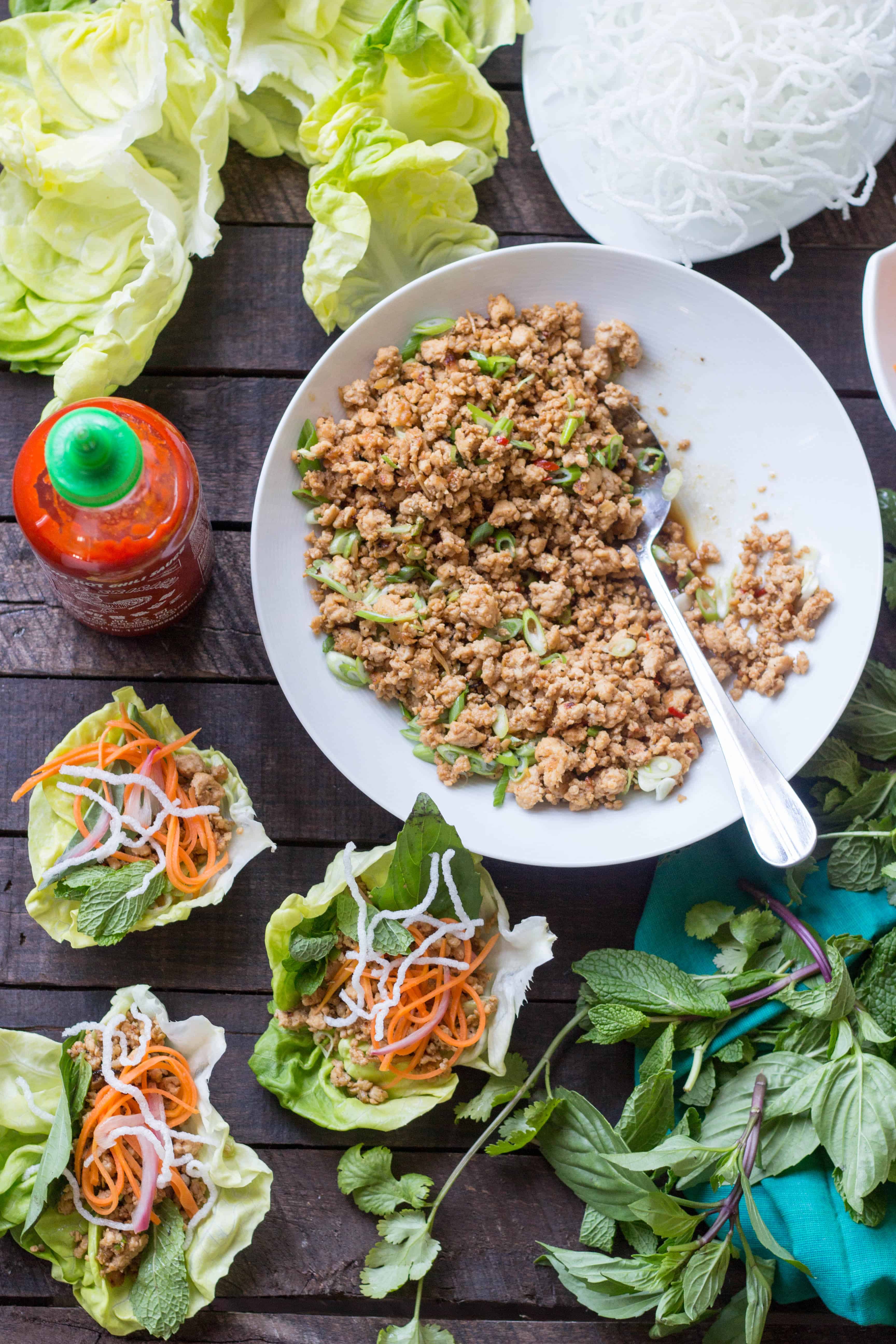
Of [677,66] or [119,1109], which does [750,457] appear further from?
[119,1109]

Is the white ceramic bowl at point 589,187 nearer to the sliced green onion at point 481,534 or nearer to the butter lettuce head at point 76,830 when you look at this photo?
the sliced green onion at point 481,534

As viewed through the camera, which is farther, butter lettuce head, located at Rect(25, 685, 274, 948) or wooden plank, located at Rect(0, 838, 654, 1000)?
wooden plank, located at Rect(0, 838, 654, 1000)

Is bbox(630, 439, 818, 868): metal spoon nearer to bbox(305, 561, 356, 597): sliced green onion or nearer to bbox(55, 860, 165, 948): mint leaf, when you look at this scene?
bbox(305, 561, 356, 597): sliced green onion

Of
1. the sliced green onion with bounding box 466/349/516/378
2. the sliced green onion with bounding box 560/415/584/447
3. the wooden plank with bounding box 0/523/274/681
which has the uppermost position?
the sliced green onion with bounding box 466/349/516/378

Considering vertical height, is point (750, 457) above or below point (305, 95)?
below

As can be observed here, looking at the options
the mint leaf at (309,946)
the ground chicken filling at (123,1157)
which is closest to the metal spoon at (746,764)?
the mint leaf at (309,946)

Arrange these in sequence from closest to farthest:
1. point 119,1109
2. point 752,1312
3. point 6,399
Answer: point 752,1312, point 119,1109, point 6,399

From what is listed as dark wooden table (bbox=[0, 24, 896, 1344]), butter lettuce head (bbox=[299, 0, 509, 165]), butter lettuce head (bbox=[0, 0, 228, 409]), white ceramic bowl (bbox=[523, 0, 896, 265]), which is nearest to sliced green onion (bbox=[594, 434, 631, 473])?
white ceramic bowl (bbox=[523, 0, 896, 265])

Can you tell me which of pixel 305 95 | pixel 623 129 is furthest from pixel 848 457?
pixel 305 95
